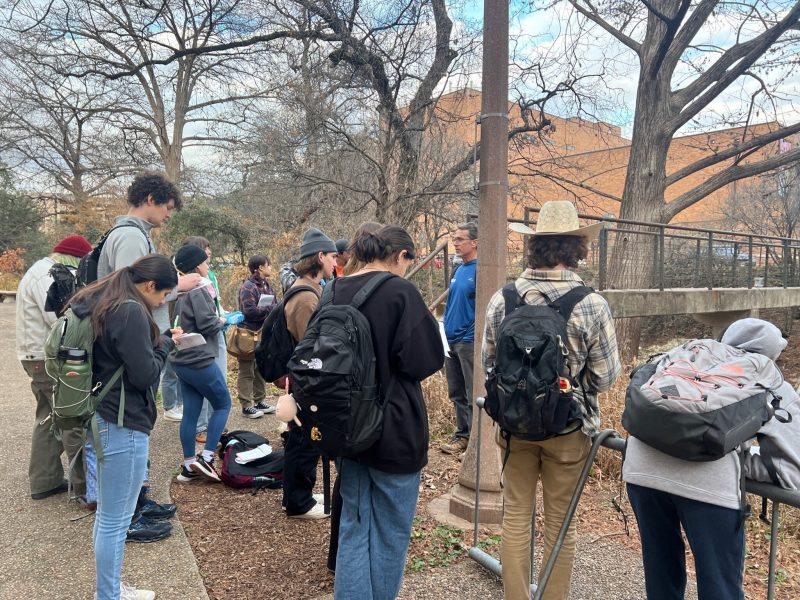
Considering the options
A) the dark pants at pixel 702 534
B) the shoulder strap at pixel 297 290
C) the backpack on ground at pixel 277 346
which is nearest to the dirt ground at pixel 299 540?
the dark pants at pixel 702 534

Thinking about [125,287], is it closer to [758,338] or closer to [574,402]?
[574,402]

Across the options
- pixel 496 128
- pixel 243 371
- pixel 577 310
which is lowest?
pixel 243 371

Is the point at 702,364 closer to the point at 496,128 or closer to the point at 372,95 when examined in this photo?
the point at 496,128

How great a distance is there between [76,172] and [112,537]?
23.7m

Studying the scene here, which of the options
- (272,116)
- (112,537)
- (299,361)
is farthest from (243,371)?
(272,116)

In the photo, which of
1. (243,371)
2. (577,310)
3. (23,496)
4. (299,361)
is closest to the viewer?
(299,361)

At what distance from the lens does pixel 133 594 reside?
2.64 m

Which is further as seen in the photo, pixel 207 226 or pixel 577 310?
pixel 207 226

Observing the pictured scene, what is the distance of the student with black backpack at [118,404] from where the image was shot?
242cm

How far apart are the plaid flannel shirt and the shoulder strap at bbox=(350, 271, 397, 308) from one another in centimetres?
64

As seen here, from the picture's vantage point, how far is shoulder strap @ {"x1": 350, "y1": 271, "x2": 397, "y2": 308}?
85.3 inches

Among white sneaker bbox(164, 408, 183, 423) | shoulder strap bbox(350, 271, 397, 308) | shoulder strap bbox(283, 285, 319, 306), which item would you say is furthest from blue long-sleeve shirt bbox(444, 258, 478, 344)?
white sneaker bbox(164, 408, 183, 423)

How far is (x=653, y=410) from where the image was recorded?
1.82 metres

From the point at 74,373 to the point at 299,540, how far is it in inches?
67.4
